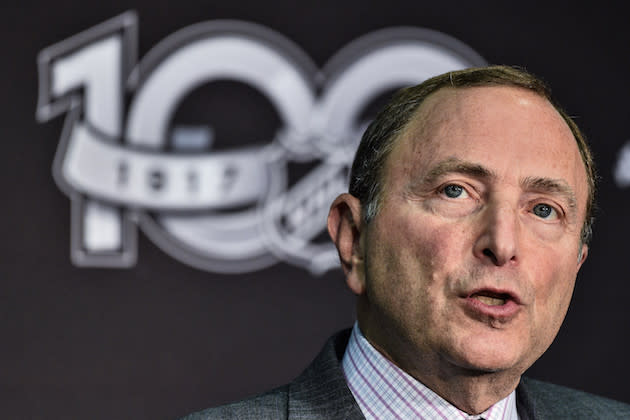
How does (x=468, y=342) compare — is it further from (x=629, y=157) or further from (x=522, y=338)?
(x=629, y=157)

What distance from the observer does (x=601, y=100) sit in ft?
10.3

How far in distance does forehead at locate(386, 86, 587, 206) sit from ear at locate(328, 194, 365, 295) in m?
0.11

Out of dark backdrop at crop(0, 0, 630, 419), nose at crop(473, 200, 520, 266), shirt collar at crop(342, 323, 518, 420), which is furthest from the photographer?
dark backdrop at crop(0, 0, 630, 419)

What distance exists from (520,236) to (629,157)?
2.14 m

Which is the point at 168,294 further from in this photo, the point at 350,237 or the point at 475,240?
the point at 475,240

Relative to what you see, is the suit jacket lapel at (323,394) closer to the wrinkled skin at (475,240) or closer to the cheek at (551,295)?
the wrinkled skin at (475,240)

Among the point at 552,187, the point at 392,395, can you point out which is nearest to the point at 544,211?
the point at 552,187

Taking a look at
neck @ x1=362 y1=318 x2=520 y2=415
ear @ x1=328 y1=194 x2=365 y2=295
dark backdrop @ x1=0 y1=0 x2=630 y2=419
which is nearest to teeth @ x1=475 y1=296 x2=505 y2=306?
neck @ x1=362 y1=318 x2=520 y2=415

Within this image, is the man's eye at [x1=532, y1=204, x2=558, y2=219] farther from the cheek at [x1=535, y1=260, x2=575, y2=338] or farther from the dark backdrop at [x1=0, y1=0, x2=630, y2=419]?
the dark backdrop at [x1=0, y1=0, x2=630, y2=419]

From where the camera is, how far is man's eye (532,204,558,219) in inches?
48.1

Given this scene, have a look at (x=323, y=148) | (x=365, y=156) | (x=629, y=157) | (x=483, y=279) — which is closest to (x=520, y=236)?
(x=483, y=279)

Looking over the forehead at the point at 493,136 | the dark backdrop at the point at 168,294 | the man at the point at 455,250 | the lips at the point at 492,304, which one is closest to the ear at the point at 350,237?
the man at the point at 455,250

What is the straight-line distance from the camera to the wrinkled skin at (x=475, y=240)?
115 centimetres

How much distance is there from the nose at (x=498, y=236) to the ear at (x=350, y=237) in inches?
9.2
